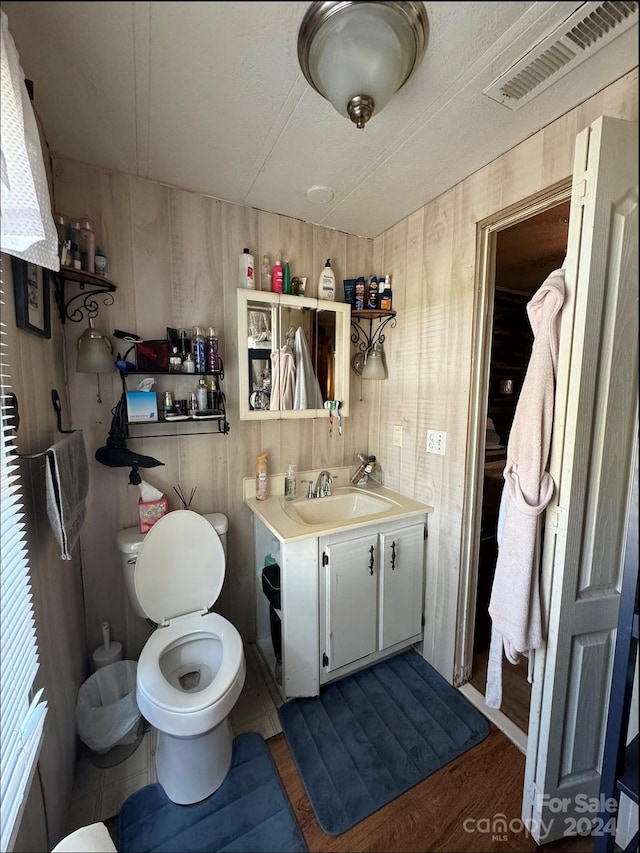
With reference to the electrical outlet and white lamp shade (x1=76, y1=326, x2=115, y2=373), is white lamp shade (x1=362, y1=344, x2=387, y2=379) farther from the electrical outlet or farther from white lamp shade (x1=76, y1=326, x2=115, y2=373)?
white lamp shade (x1=76, y1=326, x2=115, y2=373)

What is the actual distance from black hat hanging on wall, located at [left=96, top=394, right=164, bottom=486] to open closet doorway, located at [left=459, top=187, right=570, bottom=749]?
4.87 feet

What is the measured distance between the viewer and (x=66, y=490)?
3.29 ft

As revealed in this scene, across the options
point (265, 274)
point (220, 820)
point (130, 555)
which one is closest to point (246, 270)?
point (265, 274)

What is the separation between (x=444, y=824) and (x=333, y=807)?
1.10 ft

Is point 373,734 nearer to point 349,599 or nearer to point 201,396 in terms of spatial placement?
point 349,599

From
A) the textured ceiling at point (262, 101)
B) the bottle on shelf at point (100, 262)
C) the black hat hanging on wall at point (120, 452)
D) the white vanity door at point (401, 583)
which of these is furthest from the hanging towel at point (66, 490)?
the white vanity door at point (401, 583)

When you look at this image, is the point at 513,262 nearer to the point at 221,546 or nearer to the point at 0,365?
the point at 221,546

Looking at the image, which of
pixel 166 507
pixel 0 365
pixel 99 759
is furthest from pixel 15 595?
pixel 99 759

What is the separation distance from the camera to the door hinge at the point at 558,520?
926 mm

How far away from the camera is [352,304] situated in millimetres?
1875

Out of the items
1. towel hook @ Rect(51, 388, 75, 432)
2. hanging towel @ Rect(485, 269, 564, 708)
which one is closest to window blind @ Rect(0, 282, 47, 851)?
towel hook @ Rect(51, 388, 75, 432)

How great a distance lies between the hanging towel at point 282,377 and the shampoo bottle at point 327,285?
381 millimetres

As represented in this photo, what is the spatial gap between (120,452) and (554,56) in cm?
188

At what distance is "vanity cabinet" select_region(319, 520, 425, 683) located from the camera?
4.92 ft
